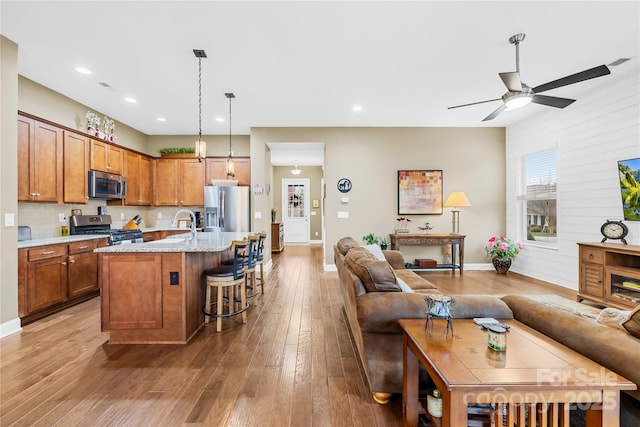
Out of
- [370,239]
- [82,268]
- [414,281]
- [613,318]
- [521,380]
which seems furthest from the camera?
[370,239]

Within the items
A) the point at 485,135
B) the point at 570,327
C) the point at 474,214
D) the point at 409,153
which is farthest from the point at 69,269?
the point at 485,135

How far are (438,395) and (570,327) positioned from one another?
0.72 metres

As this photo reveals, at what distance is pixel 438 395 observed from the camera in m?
1.47

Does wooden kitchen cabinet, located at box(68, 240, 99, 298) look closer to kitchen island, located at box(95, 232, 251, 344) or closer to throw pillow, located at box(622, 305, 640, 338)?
kitchen island, located at box(95, 232, 251, 344)

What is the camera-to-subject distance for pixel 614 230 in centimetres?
360

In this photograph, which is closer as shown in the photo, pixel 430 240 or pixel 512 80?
pixel 512 80

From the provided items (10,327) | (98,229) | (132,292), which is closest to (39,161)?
(98,229)

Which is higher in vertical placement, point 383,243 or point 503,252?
point 383,243

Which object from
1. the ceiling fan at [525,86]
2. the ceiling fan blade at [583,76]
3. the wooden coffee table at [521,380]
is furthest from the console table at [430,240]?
the wooden coffee table at [521,380]

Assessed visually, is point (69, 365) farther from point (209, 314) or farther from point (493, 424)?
point (493, 424)

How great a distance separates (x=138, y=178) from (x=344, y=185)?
409cm

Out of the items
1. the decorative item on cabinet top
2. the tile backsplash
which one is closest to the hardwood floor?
the tile backsplash

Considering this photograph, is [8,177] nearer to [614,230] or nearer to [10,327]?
[10,327]

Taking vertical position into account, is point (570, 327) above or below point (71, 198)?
below
